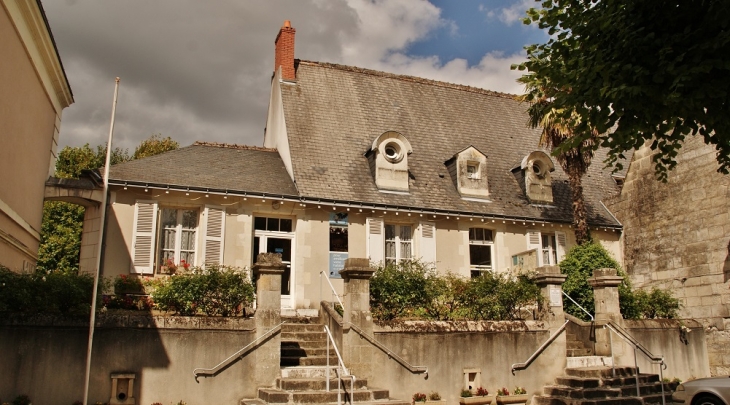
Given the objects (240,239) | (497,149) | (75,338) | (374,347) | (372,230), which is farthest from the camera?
(497,149)

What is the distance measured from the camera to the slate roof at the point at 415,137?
16906mm

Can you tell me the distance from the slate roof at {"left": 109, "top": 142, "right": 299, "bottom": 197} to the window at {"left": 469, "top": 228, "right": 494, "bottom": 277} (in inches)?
215

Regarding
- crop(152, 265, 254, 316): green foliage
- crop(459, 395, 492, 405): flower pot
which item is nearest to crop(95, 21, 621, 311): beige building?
crop(152, 265, 254, 316): green foliage

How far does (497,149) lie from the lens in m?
20.4

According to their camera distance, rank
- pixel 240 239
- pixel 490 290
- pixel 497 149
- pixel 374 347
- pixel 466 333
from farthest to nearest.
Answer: pixel 497 149
pixel 240 239
pixel 490 290
pixel 466 333
pixel 374 347

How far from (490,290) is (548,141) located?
18.7 feet

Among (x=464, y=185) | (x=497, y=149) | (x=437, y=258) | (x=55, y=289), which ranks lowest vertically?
(x=55, y=289)

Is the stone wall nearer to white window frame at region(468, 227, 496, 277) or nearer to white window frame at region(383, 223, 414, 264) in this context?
white window frame at region(468, 227, 496, 277)

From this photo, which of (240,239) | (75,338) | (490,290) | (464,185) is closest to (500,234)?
(464,185)

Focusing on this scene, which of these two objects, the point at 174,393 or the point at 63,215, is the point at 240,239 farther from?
the point at 63,215

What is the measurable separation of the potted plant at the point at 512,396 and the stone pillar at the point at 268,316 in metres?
4.46

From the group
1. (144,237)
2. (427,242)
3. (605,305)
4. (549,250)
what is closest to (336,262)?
(427,242)

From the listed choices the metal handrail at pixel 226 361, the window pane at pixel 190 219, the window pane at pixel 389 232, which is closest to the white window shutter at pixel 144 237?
the window pane at pixel 190 219

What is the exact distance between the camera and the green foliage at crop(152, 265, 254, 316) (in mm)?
10945
